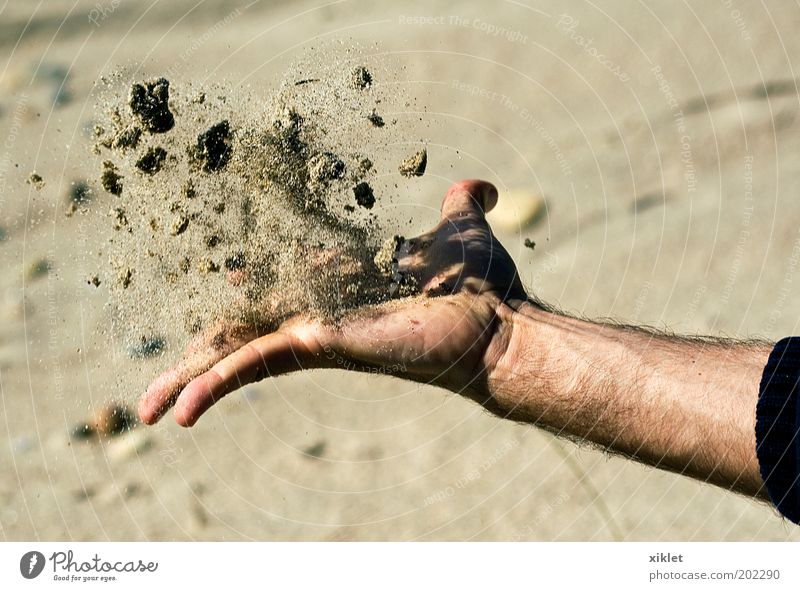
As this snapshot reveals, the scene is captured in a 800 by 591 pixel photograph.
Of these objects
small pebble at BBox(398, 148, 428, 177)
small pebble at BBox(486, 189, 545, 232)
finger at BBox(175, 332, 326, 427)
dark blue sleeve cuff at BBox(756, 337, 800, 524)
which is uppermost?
small pebble at BBox(398, 148, 428, 177)

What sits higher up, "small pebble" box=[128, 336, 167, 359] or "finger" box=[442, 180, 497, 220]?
"finger" box=[442, 180, 497, 220]

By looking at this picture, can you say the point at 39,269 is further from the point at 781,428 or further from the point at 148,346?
the point at 781,428

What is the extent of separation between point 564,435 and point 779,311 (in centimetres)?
57

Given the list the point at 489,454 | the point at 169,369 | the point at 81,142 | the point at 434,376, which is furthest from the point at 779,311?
the point at 81,142

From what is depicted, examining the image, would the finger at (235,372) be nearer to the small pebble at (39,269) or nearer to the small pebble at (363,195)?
the small pebble at (363,195)

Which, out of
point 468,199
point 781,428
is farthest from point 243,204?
point 781,428

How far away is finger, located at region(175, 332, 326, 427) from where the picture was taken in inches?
34.7

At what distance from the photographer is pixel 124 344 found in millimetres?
1144

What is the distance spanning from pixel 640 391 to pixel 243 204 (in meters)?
0.48

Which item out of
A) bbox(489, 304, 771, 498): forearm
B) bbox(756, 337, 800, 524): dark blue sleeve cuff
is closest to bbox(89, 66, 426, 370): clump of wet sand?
bbox(489, 304, 771, 498): forearm

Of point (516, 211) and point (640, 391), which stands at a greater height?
point (516, 211)

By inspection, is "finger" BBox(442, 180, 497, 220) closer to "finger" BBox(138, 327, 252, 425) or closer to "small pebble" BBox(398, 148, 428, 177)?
"small pebble" BBox(398, 148, 428, 177)

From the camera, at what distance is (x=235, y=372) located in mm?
883
